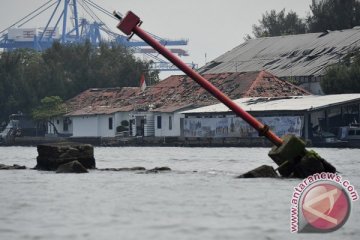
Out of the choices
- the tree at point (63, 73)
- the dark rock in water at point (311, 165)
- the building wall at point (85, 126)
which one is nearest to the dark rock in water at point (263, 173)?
the dark rock in water at point (311, 165)

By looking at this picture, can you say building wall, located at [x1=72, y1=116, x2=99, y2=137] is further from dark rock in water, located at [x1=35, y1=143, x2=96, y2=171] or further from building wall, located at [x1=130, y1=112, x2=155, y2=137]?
dark rock in water, located at [x1=35, y1=143, x2=96, y2=171]

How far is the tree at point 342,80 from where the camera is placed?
8612 centimetres

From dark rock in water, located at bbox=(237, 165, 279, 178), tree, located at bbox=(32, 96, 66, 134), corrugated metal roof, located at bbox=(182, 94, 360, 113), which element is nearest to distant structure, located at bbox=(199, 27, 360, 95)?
corrugated metal roof, located at bbox=(182, 94, 360, 113)

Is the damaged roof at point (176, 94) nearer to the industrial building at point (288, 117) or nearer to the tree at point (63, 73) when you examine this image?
the industrial building at point (288, 117)

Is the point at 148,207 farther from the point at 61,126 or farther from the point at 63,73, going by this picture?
the point at 63,73

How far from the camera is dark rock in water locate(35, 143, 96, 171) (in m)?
41.5

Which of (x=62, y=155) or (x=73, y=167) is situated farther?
(x=62, y=155)

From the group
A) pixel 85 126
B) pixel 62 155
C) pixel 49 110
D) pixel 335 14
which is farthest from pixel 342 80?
pixel 62 155

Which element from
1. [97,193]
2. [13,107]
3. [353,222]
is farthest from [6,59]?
[353,222]

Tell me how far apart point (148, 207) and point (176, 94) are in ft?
232

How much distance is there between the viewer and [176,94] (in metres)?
97.9

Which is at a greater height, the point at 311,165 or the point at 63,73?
the point at 63,73

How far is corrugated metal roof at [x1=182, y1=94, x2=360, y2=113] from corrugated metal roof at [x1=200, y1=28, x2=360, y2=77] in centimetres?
874

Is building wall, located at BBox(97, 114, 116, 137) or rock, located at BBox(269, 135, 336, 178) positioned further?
building wall, located at BBox(97, 114, 116, 137)
